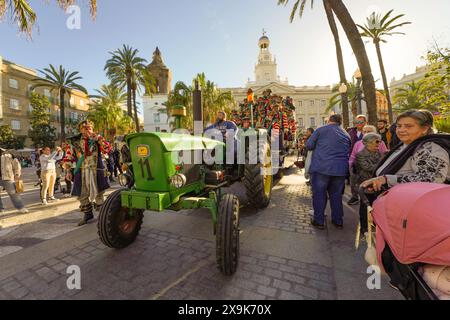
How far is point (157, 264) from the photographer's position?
251 centimetres

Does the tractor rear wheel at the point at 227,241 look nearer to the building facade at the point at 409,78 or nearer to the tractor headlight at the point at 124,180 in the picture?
the tractor headlight at the point at 124,180

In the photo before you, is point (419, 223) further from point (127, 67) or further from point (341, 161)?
point (127, 67)

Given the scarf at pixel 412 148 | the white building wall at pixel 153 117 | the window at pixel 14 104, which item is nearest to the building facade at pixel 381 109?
the scarf at pixel 412 148

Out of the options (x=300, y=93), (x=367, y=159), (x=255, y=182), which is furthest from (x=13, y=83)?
(x=300, y=93)

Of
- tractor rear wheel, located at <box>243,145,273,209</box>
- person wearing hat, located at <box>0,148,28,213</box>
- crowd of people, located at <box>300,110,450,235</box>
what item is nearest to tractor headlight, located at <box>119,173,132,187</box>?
tractor rear wheel, located at <box>243,145,273,209</box>

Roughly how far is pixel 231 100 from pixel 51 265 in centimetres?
2172

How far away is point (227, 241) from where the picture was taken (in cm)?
215

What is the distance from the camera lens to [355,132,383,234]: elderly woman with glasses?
122 inches

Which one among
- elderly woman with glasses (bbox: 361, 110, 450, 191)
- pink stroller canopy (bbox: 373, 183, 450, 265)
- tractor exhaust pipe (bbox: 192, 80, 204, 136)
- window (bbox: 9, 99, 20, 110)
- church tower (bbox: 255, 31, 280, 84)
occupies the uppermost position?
church tower (bbox: 255, 31, 280, 84)

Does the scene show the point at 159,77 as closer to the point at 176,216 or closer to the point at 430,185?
the point at 176,216

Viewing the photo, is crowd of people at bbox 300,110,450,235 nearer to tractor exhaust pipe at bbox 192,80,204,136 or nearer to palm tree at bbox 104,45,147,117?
tractor exhaust pipe at bbox 192,80,204,136

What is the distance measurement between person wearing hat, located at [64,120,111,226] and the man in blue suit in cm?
413
